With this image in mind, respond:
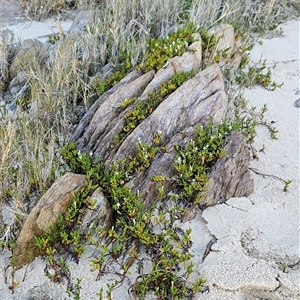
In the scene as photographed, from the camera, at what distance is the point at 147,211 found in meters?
3.36

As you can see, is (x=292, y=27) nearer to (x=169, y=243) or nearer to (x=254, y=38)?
(x=254, y=38)

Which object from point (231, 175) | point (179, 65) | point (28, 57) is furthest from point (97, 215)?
point (28, 57)

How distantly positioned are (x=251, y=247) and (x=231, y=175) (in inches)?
25.3

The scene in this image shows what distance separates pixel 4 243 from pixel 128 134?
1.37m

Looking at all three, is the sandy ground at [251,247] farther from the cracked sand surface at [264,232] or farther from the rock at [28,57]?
the rock at [28,57]

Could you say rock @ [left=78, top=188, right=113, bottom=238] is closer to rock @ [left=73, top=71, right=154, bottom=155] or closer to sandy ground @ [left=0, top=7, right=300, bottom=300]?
sandy ground @ [left=0, top=7, right=300, bottom=300]

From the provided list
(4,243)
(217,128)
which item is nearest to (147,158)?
(217,128)

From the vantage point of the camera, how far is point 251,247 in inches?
127

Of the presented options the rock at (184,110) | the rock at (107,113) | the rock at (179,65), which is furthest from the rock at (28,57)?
the rock at (184,110)

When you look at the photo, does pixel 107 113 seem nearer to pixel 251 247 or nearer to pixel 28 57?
pixel 28 57

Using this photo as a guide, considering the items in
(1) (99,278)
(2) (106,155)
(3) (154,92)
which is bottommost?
(1) (99,278)

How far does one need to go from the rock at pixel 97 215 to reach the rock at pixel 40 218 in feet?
0.51

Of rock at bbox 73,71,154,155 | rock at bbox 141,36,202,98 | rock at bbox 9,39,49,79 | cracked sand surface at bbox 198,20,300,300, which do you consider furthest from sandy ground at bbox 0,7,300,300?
rock at bbox 9,39,49,79

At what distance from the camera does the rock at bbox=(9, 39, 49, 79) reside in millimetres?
4820
